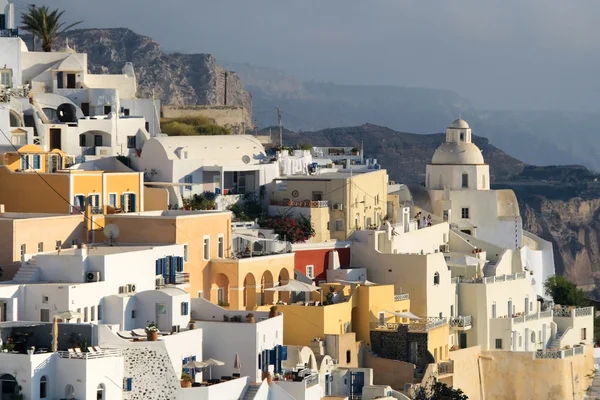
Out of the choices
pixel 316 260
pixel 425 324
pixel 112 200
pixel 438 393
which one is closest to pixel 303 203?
pixel 316 260

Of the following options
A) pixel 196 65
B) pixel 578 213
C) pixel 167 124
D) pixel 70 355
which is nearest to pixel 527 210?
pixel 578 213

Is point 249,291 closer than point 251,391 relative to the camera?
No

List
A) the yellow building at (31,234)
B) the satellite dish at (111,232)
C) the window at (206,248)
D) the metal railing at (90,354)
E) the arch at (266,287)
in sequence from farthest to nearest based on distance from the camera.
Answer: the arch at (266,287), the window at (206,248), the satellite dish at (111,232), the yellow building at (31,234), the metal railing at (90,354)

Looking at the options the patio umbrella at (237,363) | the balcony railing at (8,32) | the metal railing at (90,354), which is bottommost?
the patio umbrella at (237,363)

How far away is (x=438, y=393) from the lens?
59094 mm

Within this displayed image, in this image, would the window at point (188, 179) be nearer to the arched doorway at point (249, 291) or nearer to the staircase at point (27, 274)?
the arched doorway at point (249, 291)

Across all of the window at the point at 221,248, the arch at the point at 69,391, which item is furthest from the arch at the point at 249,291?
the arch at the point at 69,391

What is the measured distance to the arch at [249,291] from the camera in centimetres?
5859

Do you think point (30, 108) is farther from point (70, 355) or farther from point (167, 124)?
point (70, 355)

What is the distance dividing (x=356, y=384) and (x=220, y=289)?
5036 millimetres

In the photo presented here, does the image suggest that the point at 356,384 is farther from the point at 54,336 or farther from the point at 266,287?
the point at 54,336

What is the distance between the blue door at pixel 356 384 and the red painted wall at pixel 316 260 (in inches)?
283

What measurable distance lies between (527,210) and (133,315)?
99241 mm

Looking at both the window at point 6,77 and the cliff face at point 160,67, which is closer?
the window at point 6,77
